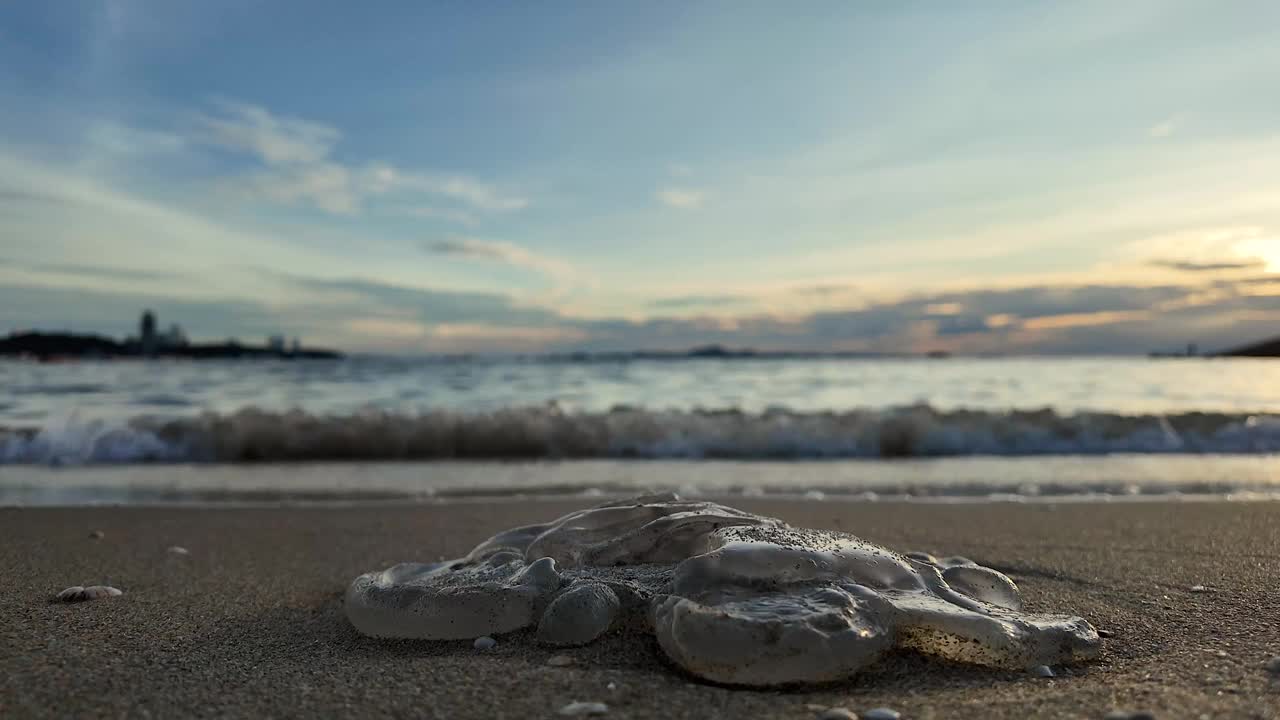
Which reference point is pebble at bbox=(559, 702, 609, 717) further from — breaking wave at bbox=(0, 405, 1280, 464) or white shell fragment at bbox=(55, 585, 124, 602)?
breaking wave at bbox=(0, 405, 1280, 464)

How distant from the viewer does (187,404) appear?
1467 cm

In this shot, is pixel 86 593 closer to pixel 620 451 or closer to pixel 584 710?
pixel 584 710

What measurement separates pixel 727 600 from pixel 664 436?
807cm

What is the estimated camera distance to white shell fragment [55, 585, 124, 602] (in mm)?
3199

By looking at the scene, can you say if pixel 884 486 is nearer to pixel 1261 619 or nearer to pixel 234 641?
pixel 1261 619

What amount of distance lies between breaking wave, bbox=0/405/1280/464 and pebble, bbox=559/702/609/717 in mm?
7834

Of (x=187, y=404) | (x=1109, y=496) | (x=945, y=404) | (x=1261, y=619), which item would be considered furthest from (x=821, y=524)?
(x=187, y=404)

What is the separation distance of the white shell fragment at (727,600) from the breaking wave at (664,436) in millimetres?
6914

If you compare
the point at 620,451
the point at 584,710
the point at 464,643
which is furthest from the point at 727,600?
the point at 620,451

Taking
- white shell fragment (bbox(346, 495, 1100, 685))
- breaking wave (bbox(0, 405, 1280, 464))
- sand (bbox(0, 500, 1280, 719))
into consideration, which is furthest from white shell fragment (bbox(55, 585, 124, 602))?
breaking wave (bbox(0, 405, 1280, 464))

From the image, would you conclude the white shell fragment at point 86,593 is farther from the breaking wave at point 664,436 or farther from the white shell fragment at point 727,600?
the breaking wave at point 664,436

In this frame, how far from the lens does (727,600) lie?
227 centimetres

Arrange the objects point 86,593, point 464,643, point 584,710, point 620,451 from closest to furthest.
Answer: point 584,710, point 464,643, point 86,593, point 620,451

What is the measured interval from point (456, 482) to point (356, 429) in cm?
331
